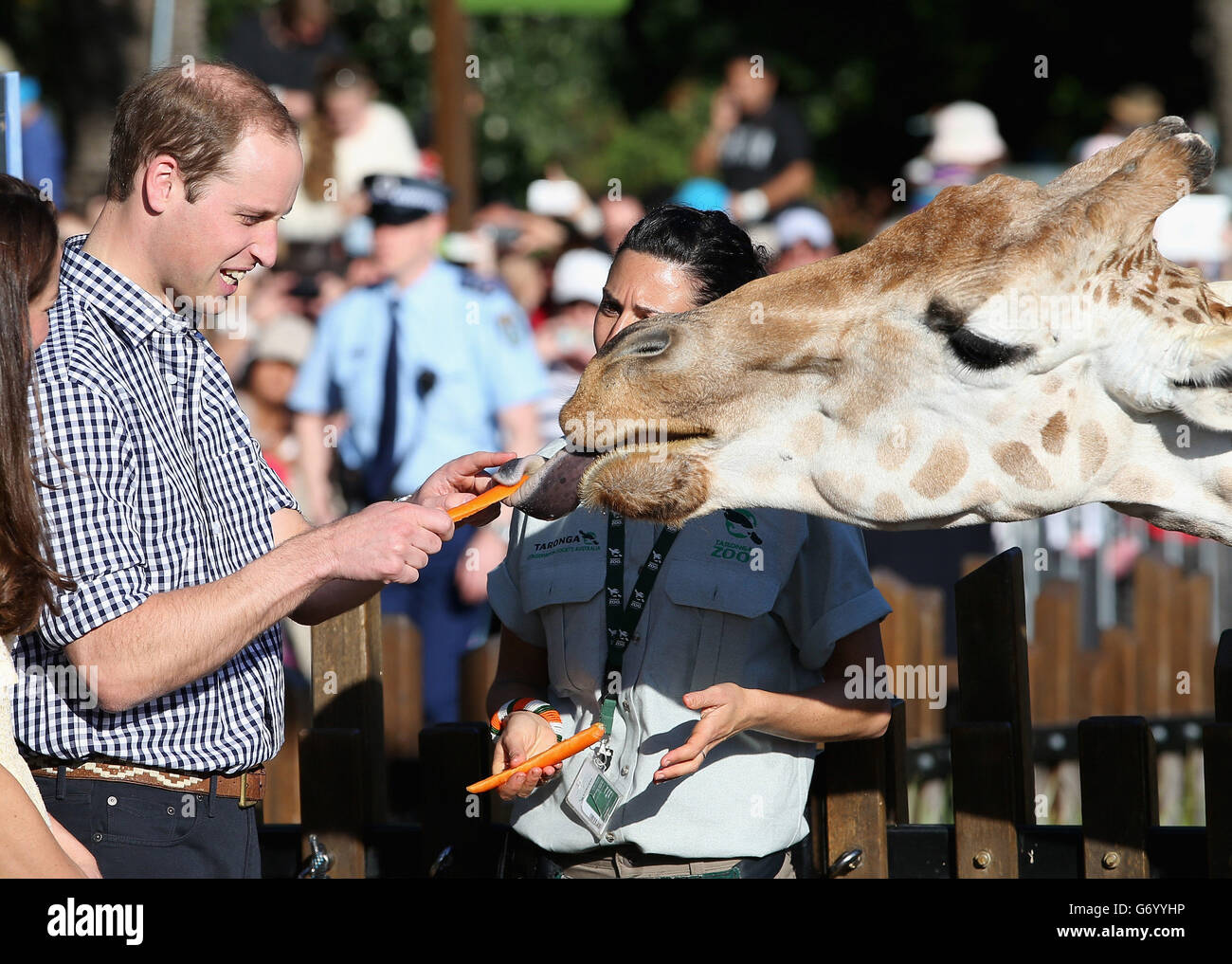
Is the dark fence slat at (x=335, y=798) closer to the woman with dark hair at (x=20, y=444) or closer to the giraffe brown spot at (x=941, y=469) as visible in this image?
the woman with dark hair at (x=20, y=444)

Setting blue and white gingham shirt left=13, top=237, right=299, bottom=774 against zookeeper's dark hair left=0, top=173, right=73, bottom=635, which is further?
blue and white gingham shirt left=13, top=237, right=299, bottom=774

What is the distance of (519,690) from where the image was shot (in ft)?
11.1

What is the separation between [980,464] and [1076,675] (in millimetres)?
3930

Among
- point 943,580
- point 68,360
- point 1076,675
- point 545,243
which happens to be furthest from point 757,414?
point 545,243

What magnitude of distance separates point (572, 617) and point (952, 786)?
3.24 ft

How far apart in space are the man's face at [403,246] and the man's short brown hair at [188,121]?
4.41 m

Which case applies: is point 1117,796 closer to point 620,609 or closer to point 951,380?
point 951,380

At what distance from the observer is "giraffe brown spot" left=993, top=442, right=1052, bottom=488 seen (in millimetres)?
3135

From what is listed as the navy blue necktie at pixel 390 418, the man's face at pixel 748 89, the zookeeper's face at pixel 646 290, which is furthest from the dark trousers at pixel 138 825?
the man's face at pixel 748 89

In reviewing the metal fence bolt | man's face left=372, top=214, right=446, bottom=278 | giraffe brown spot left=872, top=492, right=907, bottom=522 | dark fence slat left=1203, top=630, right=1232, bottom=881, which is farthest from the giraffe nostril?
man's face left=372, top=214, right=446, bottom=278

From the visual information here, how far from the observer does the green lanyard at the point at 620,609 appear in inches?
123

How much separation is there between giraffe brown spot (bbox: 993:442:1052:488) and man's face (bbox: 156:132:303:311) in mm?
1652

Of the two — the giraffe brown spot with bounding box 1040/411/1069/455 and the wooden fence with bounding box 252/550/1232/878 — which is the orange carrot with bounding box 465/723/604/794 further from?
the giraffe brown spot with bounding box 1040/411/1069/455

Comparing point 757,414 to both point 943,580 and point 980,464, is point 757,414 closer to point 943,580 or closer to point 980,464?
point 980,464
